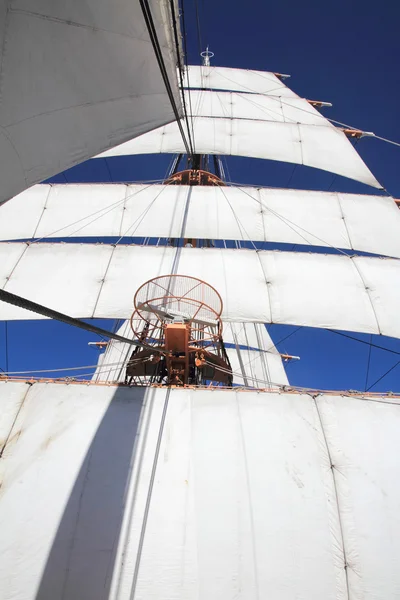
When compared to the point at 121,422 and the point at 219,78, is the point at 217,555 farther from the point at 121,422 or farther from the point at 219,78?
the point at 219,78

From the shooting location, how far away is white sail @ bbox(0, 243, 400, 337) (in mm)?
7289

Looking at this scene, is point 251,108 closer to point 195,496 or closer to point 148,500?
point 195,496

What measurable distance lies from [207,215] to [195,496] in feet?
25.9

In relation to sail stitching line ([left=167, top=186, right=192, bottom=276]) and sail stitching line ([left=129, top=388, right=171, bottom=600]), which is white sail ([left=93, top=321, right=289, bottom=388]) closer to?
sail stitching line ([left=167, top=186, right=192, bottom=276])

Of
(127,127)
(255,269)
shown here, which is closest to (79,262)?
(255,269)

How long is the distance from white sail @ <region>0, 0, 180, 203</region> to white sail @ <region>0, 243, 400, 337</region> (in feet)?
18.1

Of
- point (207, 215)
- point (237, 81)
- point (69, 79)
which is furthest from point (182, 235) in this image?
point (237, 81)

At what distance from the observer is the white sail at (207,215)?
371 inches

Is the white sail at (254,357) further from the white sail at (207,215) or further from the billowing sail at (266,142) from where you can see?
the billowing sail at (266,142)

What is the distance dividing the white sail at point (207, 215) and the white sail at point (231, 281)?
113cm

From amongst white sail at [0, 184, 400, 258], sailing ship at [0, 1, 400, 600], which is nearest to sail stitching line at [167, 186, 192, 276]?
white sail at [0, 184, 400, 258]

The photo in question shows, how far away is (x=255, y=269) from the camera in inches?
321

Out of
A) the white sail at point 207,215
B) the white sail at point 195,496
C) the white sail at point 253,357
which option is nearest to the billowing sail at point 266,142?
the white sail at point 207,215

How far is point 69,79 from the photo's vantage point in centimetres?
150
